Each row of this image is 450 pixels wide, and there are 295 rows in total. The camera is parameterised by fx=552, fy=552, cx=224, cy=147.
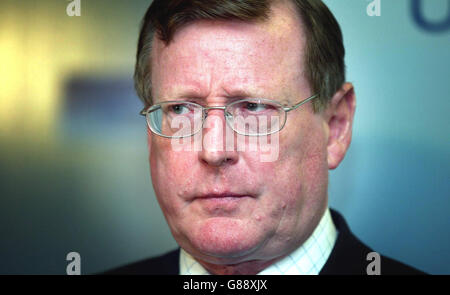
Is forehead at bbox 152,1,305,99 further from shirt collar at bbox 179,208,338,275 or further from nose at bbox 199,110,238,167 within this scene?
shirt collar at bbox 179,208,338,275

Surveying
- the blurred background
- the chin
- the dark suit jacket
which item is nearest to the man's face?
the chin

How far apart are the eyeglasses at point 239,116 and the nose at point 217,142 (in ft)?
0.06

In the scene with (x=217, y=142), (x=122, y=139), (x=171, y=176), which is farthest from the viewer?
(x=122, y=139)

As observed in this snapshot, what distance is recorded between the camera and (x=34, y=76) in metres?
2.54

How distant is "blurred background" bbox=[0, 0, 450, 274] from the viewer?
2.12 meters

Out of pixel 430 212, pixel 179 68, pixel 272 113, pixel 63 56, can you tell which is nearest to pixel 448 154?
pixel 430 212

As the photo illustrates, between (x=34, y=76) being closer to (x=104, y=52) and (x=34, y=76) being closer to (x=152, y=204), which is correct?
(x=104, y=52)

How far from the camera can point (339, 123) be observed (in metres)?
1.90

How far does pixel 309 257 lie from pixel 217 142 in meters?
0.52

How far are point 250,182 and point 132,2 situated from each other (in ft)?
4.24

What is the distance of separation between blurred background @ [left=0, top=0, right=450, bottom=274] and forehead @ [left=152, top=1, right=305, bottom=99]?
1.34 feet

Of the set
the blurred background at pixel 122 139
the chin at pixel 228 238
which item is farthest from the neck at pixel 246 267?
the blurred background at pixel 122 139

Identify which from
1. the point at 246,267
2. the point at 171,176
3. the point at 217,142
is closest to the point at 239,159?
the point at 217,142

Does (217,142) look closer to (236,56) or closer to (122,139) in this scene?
(236,56)
